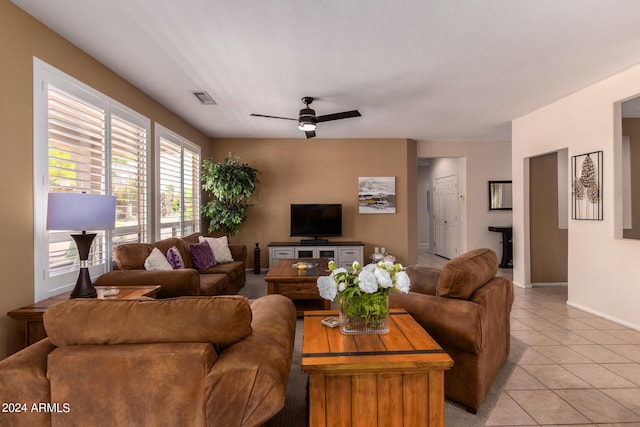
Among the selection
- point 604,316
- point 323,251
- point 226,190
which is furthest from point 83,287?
point 604,316

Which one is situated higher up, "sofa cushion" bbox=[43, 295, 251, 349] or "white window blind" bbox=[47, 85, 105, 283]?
"white window blind" bbox=[47, 85, 105, 283]

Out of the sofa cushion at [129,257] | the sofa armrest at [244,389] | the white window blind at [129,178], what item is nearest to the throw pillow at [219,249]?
the white window blind at [129,178]

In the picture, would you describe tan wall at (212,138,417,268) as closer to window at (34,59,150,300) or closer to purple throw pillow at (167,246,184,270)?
purple throw pillow at (167,246,184,270)

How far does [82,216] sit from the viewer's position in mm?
2229

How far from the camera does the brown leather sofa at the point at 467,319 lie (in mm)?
2018

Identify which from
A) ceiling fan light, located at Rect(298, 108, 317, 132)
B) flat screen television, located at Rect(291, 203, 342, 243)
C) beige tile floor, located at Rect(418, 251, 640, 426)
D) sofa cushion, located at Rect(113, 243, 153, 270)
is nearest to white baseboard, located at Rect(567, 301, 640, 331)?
beige tile floor, located at Rect(418, 251, 640, 426)

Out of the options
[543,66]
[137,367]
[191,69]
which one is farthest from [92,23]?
[543,66]

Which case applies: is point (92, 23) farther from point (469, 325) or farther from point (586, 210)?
Answer: point (586, 210)

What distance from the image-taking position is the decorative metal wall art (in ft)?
12.8

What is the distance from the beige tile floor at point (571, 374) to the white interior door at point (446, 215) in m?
4.12

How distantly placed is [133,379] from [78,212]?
4.77ft

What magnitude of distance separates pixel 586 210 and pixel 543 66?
6.19 feet

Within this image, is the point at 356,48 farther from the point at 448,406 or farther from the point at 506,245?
the point at 506,245

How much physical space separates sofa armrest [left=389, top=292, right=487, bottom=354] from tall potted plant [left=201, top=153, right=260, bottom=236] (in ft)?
13.8
